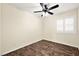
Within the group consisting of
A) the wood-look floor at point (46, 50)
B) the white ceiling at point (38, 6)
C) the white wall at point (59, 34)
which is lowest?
the wood-look floor at point (46, 50)

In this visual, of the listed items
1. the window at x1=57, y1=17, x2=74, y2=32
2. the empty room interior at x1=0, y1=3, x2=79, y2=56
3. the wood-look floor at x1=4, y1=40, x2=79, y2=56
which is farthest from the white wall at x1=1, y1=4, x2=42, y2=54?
the window at x1=57, y1=17, x2=74, y2=32

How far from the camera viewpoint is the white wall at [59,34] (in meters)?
1.82

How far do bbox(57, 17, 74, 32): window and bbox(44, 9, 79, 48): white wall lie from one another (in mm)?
87

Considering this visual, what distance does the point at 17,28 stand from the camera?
1911 millimetres

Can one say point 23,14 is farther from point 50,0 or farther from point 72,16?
point 72,16

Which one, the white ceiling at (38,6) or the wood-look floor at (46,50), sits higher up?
the white ceiling at (38,6)

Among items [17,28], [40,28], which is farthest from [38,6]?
[17,28]

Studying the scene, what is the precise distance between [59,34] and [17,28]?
0.94 meters

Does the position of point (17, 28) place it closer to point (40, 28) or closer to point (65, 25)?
point (40, 28)

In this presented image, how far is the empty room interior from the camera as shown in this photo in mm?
1821

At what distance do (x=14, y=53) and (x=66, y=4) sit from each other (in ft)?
5.00

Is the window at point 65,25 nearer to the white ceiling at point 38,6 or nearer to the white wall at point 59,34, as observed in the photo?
the white wall at point 59,34

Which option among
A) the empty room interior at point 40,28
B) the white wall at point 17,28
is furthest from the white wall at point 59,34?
the white wall at point 17,28

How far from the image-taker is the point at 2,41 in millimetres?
1854
